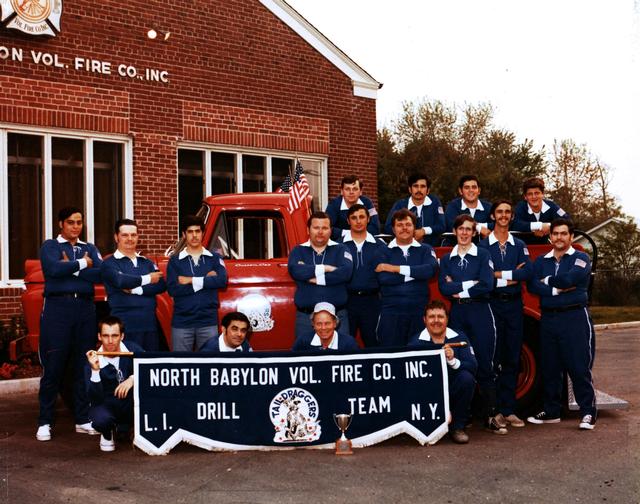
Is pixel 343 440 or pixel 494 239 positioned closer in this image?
pixel 343 440

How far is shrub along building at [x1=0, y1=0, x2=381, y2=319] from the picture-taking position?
11.2m

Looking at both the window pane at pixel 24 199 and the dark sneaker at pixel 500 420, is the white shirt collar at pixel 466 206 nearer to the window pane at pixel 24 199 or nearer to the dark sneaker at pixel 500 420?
the dark sneaker at pixel 500 420

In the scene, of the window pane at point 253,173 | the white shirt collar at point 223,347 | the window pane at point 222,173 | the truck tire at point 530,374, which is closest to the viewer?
the white shirt collar at point 223,347

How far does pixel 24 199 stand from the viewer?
11.3 meters

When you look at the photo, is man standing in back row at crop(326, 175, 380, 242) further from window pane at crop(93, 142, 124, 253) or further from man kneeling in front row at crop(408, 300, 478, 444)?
window pane at crop(93, 142, 124, 253)

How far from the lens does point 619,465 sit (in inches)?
222

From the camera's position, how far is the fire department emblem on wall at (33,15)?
35.3ft

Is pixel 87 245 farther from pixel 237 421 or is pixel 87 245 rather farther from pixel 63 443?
pixel 237 421

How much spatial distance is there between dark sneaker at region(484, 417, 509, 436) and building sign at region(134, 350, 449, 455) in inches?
25.3

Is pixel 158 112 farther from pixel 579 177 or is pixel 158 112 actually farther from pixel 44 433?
pixel 579 177

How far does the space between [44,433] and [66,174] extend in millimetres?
5791

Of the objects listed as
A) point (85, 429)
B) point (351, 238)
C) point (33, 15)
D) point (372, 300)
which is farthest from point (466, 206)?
point (33, 15)

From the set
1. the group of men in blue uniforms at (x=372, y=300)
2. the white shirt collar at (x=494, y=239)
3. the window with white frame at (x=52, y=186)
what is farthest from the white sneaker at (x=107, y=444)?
the window with white frame at (x=52, y=186)

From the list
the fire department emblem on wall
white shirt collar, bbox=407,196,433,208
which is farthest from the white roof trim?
white shirt collar, bbox=407,196,433,208
